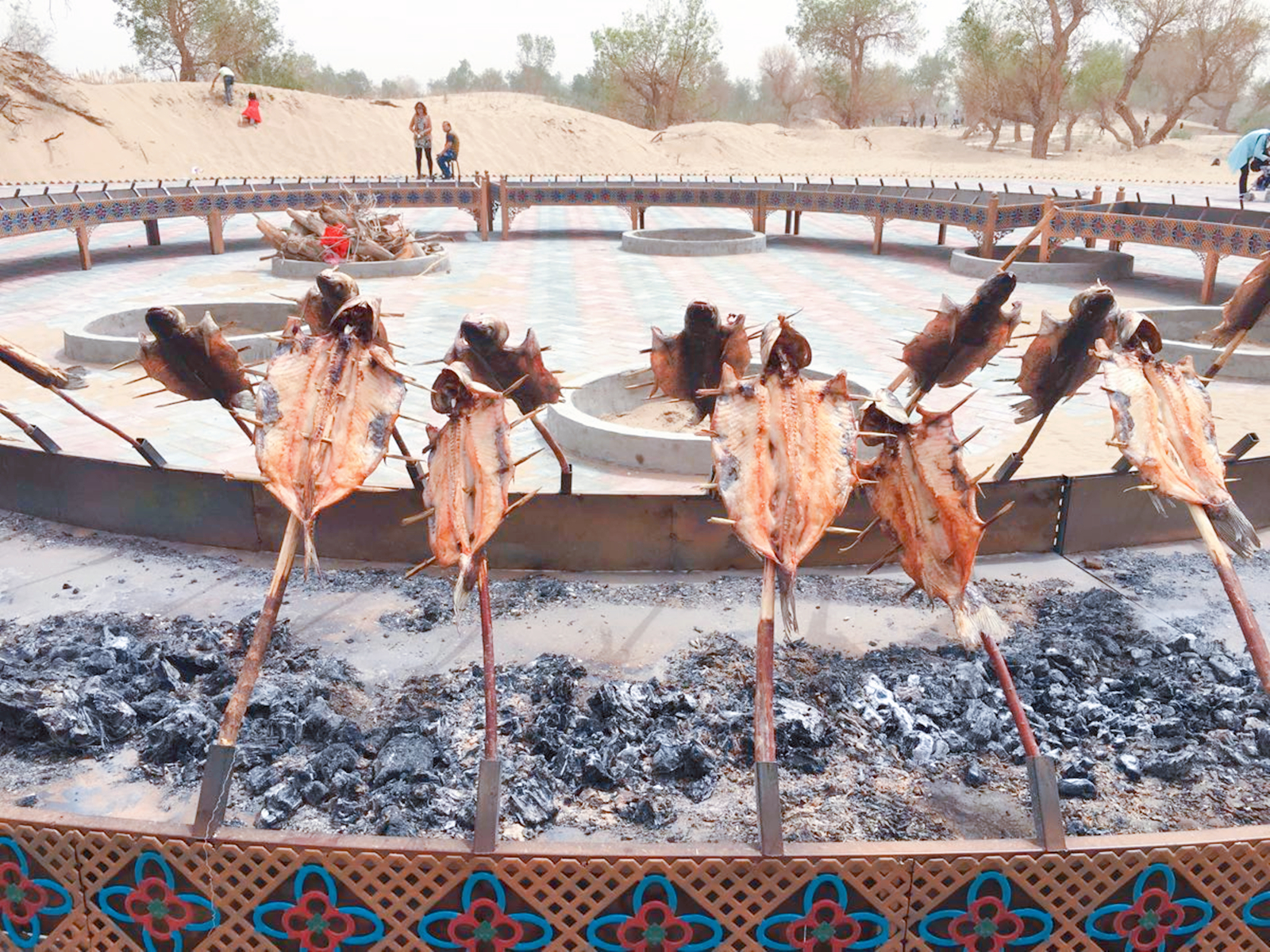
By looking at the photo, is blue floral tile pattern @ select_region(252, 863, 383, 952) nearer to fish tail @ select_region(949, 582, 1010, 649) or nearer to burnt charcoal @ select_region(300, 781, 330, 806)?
burnt charcoal @ select_region(300, 781, 330, 806)

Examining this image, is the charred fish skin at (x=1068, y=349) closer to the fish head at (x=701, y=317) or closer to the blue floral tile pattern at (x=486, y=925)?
the fish head at (x=701, y=317)

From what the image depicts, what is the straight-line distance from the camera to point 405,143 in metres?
35.3

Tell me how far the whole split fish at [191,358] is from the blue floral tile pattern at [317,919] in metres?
1.90

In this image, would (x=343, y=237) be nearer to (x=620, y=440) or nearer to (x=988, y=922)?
(x=620, y=440)

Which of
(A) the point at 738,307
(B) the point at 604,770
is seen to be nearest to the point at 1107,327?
(B) the point at 604,770

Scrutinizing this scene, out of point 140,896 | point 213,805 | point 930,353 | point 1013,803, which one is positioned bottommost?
point 1013,803

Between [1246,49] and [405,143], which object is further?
[1246,49]

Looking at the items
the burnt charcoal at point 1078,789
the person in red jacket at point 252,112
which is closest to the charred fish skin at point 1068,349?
the burnt charcoal at point 1078,789

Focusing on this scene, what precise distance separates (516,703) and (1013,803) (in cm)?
180

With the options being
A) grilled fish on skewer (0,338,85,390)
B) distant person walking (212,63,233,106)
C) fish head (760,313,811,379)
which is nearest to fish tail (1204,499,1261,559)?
fish head (760,313,811,379)

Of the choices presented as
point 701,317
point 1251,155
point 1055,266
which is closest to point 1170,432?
point 701,317

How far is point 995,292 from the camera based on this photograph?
138 inches

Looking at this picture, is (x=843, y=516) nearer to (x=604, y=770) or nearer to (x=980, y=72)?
(x=604, y=770)

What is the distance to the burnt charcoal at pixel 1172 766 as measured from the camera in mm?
3434
